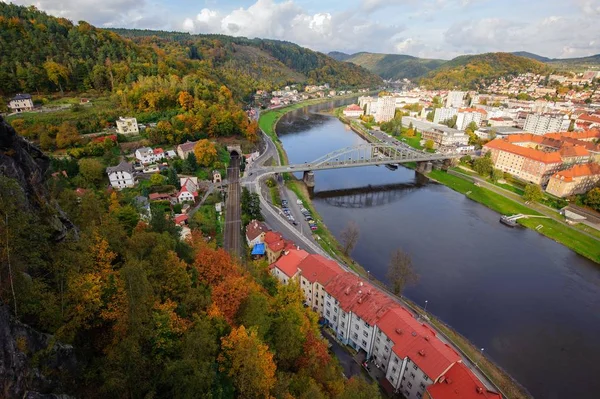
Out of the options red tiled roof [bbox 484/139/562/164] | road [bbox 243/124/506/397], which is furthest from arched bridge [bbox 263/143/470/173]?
red tiled roof [bbox 484/139/562/164]

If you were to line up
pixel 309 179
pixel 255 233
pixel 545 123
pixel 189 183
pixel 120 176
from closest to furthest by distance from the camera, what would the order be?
pixel 255 233 → pixel 120 176 → pixel 189 183 → pixel 309 179 → pixel 545 123

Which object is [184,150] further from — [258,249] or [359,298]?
[359,298]

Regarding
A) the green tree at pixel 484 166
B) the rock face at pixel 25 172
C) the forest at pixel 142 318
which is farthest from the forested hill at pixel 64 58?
the green tree at pixel 484 166

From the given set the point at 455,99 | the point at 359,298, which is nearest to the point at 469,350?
the point at 359,298

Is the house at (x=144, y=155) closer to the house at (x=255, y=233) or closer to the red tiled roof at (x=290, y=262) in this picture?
the house at (x=255, y=233)

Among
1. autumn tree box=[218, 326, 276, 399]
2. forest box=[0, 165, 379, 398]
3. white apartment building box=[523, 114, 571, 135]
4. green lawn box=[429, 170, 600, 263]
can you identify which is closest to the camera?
forest box=[0, 165, 379, 398]

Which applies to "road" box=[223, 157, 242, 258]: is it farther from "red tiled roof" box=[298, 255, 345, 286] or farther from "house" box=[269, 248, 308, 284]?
"red tiled roof" box=[298, 255, 345, 286]
